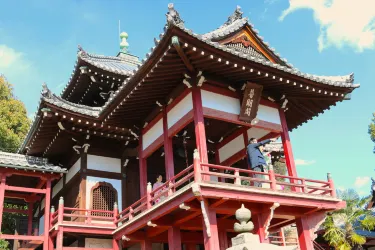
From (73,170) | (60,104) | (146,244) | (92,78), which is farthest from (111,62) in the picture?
(146,244)

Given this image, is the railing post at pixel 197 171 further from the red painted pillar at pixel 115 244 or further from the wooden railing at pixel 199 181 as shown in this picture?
the red painted pillar at pixel 115 244

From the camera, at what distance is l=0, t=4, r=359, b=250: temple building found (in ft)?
34.8

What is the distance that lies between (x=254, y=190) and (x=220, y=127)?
5.17 meters

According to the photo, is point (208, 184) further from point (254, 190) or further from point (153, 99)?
point (153, 99)

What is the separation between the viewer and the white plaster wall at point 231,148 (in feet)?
49.2

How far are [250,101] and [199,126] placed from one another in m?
2.17

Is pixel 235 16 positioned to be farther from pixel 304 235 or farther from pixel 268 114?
pixel 304 235

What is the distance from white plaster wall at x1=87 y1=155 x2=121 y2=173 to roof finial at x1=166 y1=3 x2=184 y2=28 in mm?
7590

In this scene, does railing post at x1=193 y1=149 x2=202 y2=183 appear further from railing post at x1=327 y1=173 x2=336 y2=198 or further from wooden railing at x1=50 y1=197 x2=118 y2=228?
wooden railing at x1=50 y1=197 x2=118 y2=228

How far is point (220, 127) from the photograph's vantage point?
15250 millimetres

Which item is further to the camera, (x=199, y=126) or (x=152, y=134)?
(x=152, y=134)

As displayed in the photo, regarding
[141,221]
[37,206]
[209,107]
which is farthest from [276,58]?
[37,206]

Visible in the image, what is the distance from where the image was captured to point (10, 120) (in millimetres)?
27516

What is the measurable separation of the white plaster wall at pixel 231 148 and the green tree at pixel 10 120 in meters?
16.6
